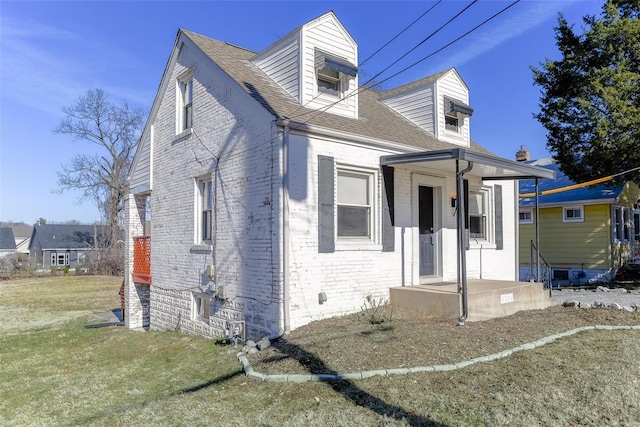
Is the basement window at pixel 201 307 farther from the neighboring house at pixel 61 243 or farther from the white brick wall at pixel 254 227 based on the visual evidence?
the neighboring house at pixel 61 243

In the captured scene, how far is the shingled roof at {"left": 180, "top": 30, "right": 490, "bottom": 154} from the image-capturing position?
8.55 m

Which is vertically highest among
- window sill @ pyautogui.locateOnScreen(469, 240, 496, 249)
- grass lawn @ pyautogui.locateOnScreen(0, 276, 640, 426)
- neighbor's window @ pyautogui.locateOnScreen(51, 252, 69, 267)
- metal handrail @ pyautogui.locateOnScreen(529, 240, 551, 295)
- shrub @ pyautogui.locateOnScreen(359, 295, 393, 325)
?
window sill @ pyautogui.locateOnScreen(469, 240, 496, 249)

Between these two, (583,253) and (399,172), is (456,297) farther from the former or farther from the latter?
(583,253)

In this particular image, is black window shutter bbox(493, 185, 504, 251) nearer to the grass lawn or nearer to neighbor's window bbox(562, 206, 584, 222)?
the grass lawn

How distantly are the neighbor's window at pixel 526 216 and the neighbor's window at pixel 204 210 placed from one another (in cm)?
1473

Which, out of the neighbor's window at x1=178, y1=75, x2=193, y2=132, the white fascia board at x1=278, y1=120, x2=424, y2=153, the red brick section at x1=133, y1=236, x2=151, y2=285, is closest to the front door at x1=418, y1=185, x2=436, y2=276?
the white fascia board at x1=278, y1=120, x2=424, y2=153

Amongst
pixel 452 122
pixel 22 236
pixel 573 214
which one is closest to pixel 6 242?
pixel 22 236

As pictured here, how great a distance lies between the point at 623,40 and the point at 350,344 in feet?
43.0

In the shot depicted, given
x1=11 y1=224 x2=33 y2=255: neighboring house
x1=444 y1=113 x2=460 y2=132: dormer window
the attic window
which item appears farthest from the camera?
x1=11 y1=224 x2=33 y2=255: neighboring house

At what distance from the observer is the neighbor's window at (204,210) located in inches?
404

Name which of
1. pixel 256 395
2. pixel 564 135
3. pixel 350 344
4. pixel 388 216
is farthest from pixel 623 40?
pixel 256 395

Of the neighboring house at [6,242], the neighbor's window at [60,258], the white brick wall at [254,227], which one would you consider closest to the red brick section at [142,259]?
the white brick wall at [254,227]

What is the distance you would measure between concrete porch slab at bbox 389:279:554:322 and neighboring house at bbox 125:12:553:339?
289mm

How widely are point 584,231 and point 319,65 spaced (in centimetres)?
1412
